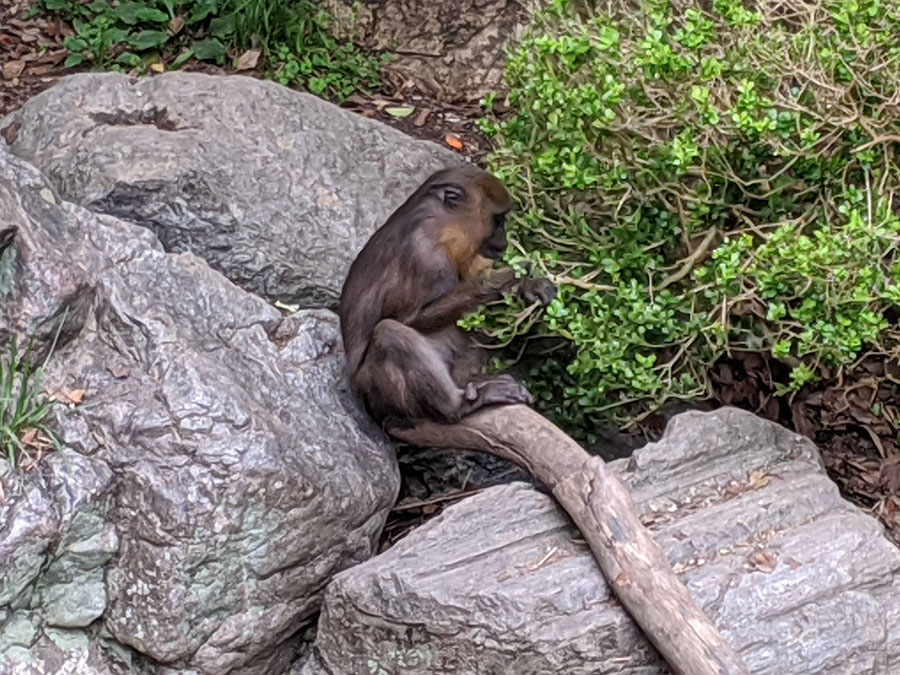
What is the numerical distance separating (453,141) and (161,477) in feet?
12.0

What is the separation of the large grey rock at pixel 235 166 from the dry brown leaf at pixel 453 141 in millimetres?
862

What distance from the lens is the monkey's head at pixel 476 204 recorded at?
5.68m

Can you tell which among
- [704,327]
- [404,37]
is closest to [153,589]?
[704,327]

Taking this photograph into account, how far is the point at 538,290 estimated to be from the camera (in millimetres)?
5125

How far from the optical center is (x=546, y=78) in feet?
15.7

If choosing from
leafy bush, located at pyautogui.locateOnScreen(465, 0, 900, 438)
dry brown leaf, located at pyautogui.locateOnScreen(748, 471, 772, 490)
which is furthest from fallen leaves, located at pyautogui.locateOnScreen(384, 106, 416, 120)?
dry brown leaf, located at pyautogui.locateOnScreen(748, 471, 772, 490)

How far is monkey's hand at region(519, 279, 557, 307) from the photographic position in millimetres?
5090

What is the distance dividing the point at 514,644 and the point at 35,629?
1.73 m

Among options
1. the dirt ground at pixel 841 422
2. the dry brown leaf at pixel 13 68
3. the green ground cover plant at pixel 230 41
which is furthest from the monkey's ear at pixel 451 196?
the dry brown leaf at pixel 13 68

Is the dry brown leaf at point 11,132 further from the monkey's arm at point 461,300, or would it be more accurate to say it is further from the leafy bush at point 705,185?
the leafy bush at point 705,185

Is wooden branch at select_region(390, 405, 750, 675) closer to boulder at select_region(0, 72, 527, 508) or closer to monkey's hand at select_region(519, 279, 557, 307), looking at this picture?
monkey's hand at select_region(519, 279, 557, 307)

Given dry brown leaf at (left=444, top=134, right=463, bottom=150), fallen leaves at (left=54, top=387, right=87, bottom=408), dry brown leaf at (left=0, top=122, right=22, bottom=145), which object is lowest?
dry brown leaf at (left=444, top=134, right=463, bottom=150)

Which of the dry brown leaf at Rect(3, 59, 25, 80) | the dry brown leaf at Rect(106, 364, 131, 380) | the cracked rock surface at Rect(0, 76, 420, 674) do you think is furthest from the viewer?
the dry brown leaf at Rect(3, 59, 25, 80)

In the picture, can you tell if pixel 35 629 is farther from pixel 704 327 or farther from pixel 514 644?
pixel 704 327
